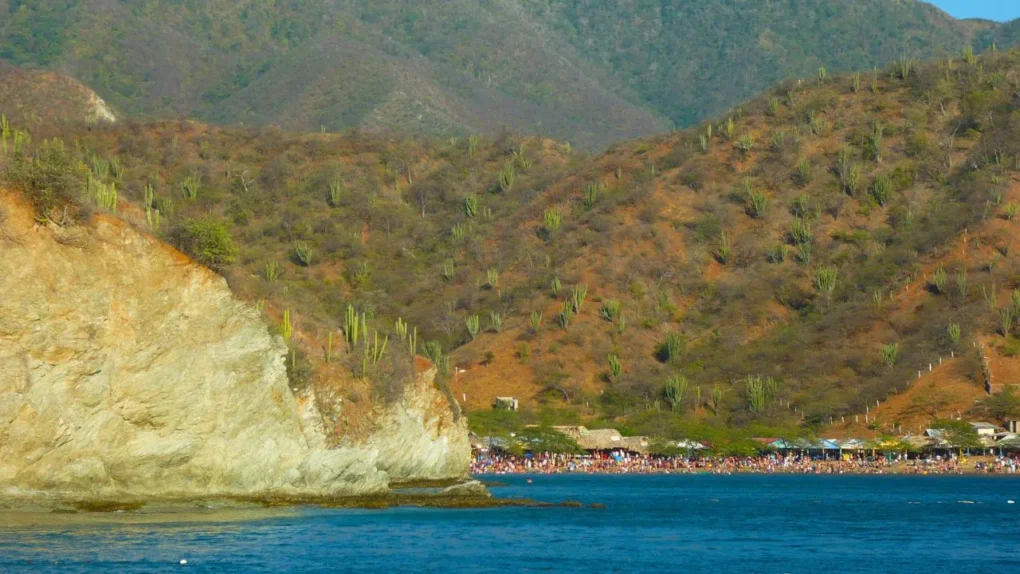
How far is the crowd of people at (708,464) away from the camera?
89312mm

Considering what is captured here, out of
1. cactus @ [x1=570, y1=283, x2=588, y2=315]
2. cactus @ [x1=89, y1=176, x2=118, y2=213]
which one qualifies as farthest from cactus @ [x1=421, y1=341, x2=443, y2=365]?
cactus @ [x1=89, y1=176, x2=118, y2=213]

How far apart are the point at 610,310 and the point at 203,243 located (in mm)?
65112

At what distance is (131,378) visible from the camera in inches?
1606

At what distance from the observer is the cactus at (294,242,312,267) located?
12400 centimetres

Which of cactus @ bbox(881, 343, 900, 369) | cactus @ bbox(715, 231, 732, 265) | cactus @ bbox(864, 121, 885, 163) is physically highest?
cactus @ bbox(864, 121, 885, 163)

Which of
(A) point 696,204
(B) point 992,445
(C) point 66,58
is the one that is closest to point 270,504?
(B) point 992,445

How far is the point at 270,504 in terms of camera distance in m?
45.7

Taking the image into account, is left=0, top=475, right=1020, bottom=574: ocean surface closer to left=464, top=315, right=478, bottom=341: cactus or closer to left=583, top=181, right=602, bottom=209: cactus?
left=464, top=315, right=478, bottom=341: cactus

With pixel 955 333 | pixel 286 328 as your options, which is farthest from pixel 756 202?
pixel 286 328

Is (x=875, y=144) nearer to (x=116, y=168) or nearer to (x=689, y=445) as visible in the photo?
(x=689, y=445)

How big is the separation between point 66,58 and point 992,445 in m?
155

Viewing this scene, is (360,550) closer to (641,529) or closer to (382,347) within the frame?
(641,529)

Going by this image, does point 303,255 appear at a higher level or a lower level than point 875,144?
lower

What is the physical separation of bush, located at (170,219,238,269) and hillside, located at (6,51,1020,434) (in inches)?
1463
